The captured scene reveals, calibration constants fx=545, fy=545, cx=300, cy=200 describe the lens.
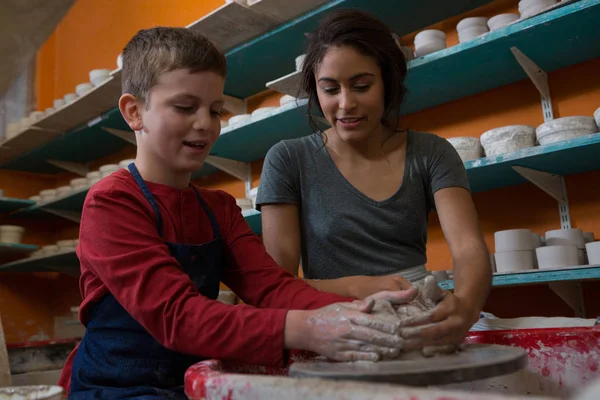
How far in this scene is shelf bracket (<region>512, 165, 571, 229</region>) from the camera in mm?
2273

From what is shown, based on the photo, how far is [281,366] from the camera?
83cm

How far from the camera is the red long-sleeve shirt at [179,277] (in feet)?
2.51

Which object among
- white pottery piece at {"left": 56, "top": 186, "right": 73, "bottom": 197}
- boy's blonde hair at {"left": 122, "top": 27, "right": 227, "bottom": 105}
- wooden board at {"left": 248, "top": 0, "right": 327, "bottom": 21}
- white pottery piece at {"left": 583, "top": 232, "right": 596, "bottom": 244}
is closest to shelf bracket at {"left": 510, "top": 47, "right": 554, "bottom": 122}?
white pottery piece at {"left": 583, "top": 232, "right": 596, "bottom": 244}

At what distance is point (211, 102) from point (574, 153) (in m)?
1.52

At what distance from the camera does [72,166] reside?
4.93 meters

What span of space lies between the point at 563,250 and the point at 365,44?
43.9 inches

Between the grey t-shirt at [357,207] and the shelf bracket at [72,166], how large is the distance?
3.92m

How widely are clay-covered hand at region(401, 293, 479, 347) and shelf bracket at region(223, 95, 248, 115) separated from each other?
9.60 feet

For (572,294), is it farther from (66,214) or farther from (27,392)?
(66,214)

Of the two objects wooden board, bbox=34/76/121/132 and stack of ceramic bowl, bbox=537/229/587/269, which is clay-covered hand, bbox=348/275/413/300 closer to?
stack of ceramic bowl, bbox=537/229/587/269

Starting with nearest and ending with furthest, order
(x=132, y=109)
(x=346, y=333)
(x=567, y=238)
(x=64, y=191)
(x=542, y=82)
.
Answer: (x=346, y=333)
(x=132, y=109)
(x=567, y=238)
(x=542, y=82)
(x=64, y=191)

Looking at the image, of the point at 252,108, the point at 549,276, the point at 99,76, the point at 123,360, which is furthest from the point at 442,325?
the point at 99,76

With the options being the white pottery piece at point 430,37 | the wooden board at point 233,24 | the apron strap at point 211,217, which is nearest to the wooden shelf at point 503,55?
the white pottery piece at point 430,37

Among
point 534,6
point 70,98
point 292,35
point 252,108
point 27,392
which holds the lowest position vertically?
point 27,392
